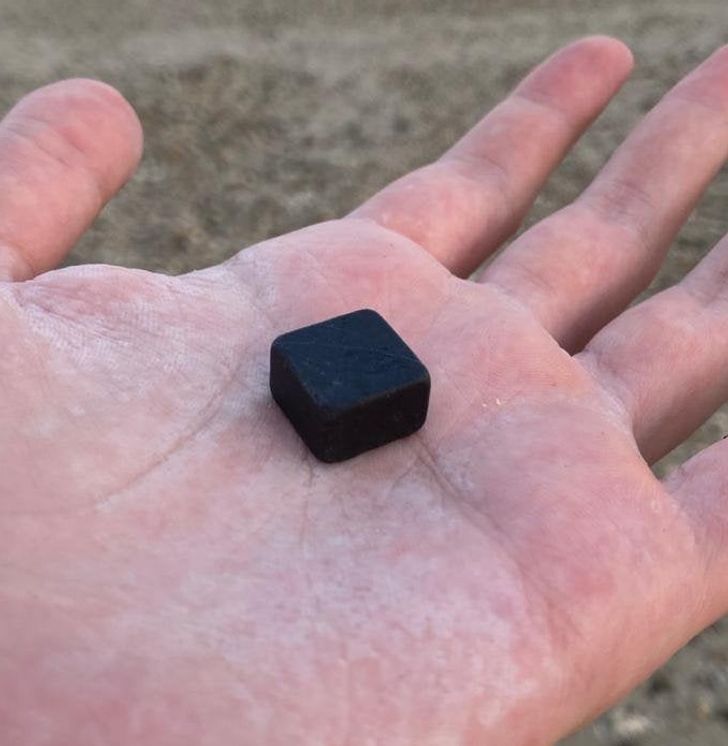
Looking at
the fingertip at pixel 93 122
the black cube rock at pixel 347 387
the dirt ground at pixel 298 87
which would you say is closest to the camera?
the black cube rock at pixel 347 387

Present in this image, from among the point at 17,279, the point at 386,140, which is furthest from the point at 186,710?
the point at 386,140

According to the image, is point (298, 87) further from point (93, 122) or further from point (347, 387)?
point (347, 387)

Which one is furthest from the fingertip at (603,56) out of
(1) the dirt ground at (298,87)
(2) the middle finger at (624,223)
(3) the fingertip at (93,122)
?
(3) the fingertip at (93,122)

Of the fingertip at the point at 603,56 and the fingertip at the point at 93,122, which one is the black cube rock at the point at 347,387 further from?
the fingertip at the point at 603,56

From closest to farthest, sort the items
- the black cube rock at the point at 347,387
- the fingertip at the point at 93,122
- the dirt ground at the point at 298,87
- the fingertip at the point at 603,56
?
the black cube rock at the point at 347,387 → the fingertip at the point at 93,122 → the fingertip at the point at 603,56 → the dirt ground at the point at 298,87

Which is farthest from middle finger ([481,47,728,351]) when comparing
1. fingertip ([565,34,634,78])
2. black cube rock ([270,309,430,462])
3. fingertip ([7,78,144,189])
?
fingertip ([7,78,144,189])

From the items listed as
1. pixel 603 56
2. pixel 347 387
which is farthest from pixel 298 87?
pixel 347 387

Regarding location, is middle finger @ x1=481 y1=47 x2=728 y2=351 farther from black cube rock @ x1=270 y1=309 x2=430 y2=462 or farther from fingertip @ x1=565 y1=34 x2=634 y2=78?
black cube rock @ x1=270 y1=309 x2=430 y2=462
